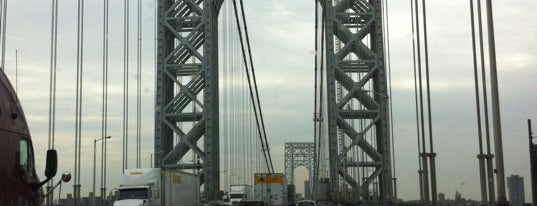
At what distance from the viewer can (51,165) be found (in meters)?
8.00

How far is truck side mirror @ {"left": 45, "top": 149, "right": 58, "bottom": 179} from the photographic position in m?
A: 7.93

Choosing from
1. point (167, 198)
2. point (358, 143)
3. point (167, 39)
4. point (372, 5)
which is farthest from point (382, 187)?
point (167, 198)

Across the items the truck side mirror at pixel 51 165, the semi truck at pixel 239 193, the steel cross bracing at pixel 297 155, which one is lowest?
the semi truck at pixel 239 193

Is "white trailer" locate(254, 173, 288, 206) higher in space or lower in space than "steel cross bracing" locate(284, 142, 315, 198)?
lower

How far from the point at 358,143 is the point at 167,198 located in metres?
25.8

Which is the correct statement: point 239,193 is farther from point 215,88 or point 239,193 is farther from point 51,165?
point 51,165

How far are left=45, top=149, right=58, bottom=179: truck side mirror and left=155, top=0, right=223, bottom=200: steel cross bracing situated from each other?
4673 cm

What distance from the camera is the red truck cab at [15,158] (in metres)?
7.61

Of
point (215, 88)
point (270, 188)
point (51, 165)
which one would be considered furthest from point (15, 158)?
point (215, 88)

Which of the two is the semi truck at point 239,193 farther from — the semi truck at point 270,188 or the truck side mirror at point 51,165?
the truck side mirror at point 51,165

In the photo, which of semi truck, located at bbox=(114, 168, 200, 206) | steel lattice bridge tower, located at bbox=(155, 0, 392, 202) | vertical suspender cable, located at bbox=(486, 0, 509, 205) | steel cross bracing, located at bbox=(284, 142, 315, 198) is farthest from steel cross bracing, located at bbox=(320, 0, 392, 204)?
steel cross bracing, located at bbox=(284, 142, 315, 198)

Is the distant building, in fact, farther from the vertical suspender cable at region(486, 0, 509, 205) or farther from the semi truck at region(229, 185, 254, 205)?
the semi truck at region(229, 185, 254, 205)

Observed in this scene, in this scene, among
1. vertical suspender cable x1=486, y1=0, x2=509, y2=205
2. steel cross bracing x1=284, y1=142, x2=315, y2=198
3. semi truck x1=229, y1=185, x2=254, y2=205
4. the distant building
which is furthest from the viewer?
steel cross bracing x1=284, y1=142, x2=315, y2=198

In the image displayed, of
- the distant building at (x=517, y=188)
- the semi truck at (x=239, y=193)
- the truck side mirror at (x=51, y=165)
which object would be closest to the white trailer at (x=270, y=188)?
the semi truck at (x=239, y=193)
